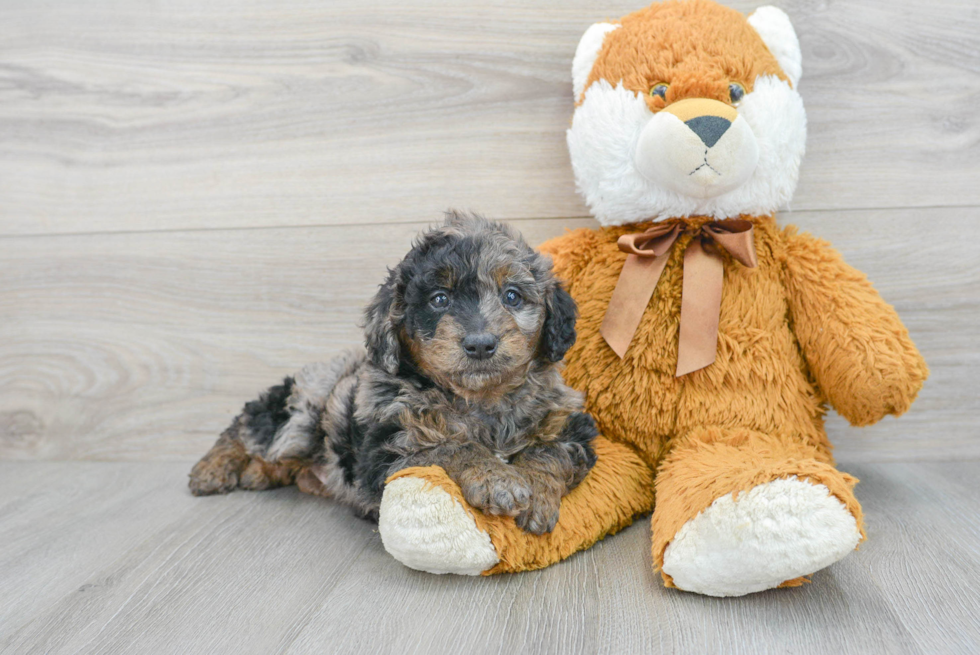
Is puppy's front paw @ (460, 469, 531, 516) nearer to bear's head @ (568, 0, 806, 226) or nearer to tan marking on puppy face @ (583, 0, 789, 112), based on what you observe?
bear's head @ (568, 0, 806, 226)

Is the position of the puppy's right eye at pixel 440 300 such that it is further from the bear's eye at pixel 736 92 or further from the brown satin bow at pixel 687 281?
the bear's eye at pixel 736 92

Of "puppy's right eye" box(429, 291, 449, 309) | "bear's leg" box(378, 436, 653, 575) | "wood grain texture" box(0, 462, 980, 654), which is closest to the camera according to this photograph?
"wood grain texture" box(0, 462, 980, 654)

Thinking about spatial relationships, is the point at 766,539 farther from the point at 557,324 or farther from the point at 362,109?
the point at 362,109

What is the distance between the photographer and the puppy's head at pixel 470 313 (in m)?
1.42

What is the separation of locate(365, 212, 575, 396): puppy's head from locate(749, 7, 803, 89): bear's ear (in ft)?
2.68

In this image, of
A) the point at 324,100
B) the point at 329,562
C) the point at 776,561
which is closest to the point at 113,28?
the point at 324,100

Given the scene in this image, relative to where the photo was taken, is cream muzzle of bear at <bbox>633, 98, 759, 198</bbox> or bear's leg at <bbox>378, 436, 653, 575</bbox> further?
cream muzzle of bear at <bbox>633, 98, 759, 198</bbox>

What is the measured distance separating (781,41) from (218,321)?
181 cm

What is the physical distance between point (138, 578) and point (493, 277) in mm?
1005

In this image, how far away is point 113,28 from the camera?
2211 millimetres

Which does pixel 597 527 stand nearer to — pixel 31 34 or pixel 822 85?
pixel 822 85

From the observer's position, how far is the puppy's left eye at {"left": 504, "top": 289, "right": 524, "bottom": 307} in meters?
1.51

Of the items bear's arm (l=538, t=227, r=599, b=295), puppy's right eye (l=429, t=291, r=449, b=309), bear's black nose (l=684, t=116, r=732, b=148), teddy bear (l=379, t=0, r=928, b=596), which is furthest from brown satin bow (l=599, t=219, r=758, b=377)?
puppy's right eye (l=429, t=291, r=449, b=309)

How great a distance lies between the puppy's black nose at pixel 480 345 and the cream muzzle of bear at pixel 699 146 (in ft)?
1.93
